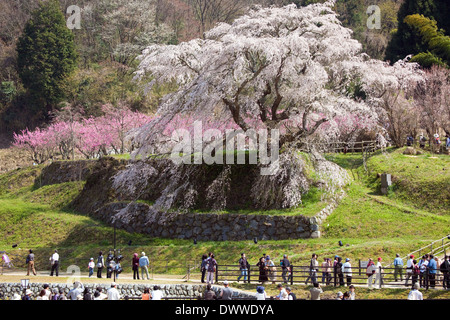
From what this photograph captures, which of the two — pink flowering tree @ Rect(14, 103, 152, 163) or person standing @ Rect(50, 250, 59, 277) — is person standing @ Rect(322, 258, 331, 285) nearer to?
Result: person standing @ Rect(50, 250, 59, 277)

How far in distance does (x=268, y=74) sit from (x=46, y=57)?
36714mm

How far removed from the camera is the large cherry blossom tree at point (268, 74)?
2897 centimetres

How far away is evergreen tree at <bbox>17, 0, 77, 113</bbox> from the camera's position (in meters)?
59.0

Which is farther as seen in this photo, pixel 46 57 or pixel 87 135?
pixel 46 57

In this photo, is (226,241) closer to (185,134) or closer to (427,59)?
(185,134)

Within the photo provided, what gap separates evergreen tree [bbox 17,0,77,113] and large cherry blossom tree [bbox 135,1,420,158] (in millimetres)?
29625

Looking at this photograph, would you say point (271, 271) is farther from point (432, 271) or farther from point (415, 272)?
point (432, 271)

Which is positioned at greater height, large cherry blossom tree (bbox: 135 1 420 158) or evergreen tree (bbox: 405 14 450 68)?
evergreen tree (bbox: 405 14 450 68)

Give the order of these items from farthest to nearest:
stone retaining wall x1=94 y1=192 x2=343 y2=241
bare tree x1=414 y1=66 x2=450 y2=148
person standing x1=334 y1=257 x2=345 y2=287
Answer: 1. bare tree x1=414 y1=66 x2=450 y2=148
2. stone retaining wall x1=94 y1=192 x2=343 y2=241
3. person standing x1=334 y1=257 x2=345 y2=287

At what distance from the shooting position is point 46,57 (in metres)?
59.1

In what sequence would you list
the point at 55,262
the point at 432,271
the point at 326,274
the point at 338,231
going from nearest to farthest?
1. the point at 432,271
2. the point at 326,274
3. the point at 55,262
4. the point at 338,231

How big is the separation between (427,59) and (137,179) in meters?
26.7

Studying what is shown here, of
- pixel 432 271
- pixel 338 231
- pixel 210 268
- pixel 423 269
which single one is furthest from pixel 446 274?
pixel 338 231

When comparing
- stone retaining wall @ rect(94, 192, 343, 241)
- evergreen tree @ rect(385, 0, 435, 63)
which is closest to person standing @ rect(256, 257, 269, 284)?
stone retaining wall @ rect(94, 192, 343, 241)
